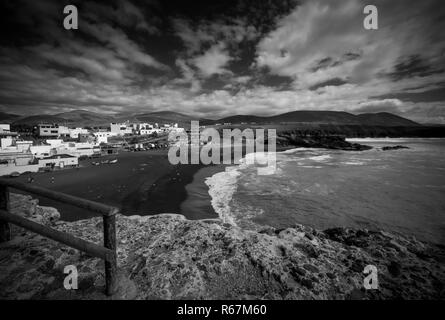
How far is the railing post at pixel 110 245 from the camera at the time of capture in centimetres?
240

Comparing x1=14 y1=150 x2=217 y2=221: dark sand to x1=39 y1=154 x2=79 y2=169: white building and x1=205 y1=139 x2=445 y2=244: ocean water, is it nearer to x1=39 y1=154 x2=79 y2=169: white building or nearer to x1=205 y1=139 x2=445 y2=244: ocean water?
x1=205 y1=139 x2=445 y2=244: ocean water

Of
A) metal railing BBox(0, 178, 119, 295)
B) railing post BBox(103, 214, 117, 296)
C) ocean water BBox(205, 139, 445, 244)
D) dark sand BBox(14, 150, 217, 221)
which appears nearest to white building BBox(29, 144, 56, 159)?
dark sand BBox(14, 150, 217, 221)

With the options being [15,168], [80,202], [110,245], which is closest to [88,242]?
[110,245]

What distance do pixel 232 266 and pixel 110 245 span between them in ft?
8.05

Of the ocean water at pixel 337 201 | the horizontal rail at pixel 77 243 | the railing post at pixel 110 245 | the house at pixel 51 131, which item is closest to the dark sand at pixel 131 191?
the ocean water at pixel 337 201

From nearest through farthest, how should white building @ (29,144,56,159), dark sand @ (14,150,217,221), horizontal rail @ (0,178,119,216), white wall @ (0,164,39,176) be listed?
horizontal rail @ (0,178,119,216), dark sand @ (14,150,217,221), white wall @ (0,164,39,176), white building @ (29,144,56,159)

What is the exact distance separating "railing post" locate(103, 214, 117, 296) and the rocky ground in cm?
25

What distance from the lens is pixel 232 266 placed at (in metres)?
3.85

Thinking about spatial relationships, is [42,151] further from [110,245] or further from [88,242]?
[110,245]

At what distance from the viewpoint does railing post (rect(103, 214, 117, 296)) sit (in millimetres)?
2400

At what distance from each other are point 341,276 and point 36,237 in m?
6.83

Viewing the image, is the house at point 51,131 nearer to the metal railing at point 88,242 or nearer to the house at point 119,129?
the house at point 119,129

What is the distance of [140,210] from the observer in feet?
43.1
